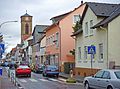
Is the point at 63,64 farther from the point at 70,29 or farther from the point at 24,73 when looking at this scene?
the point at 24,73

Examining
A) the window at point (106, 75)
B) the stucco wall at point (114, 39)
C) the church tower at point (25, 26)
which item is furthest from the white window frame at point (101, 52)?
the church tower at point (25, 26)

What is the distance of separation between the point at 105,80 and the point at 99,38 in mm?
14997

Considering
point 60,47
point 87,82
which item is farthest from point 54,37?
point 87,82

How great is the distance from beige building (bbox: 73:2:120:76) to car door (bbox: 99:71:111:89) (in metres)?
8.48

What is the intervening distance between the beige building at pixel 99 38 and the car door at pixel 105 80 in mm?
8483

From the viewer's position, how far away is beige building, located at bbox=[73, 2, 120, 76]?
30797 millimetres

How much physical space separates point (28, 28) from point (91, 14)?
9456 centimetres

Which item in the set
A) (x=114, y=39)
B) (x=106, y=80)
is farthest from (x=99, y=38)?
(x=106, y=80)

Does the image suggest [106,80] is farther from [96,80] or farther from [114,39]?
[114,39]

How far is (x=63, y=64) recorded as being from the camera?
51.4m

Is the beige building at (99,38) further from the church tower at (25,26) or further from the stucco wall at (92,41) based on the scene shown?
the church tower at (25,26)

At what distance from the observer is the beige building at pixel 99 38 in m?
30.8

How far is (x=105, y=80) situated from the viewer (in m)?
18.9

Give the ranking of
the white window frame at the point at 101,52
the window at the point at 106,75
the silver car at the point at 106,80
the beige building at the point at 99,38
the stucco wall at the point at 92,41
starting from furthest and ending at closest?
the white window frame at the point at 101,52 → the stucco wall at the point at 92,41 → the beige building at the point at 99,38 → the window at the point at 106,75 → the silver car at the point at 106,80
